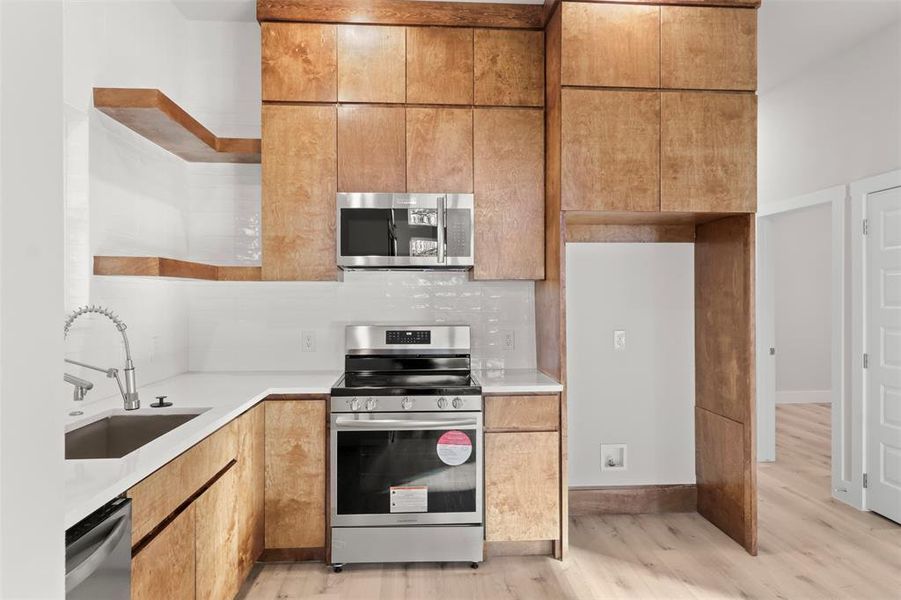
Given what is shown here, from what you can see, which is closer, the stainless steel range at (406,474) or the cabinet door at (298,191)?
the stainless steel range at (406,474)

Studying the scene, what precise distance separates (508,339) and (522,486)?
35.8 inches

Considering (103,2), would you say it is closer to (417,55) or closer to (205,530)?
(417,55)

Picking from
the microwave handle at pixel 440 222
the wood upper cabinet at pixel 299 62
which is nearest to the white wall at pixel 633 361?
the microwave handle at pixel 440 222

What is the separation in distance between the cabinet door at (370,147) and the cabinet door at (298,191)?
6 centimetres

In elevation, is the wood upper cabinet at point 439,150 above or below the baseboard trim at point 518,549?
above

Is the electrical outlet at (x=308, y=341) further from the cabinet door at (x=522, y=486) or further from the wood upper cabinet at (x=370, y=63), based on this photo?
the wood upper cabinet at (x=370, y=63)

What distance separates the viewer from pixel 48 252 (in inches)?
19.7

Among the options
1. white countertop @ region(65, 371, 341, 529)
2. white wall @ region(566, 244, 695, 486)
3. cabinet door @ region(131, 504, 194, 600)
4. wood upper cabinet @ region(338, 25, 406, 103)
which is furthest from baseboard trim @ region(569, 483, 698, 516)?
wood upper cabinet @ region(338, 25, 406, 103)

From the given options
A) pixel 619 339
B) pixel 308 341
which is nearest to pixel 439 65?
pixel 308 341

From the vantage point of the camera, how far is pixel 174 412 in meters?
2.11

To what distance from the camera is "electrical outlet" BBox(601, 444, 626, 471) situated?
10.7 feet

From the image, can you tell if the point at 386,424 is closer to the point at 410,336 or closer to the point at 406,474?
the point at 406,474

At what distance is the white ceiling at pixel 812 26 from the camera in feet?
9.67

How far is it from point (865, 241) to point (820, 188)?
1.80 feet
